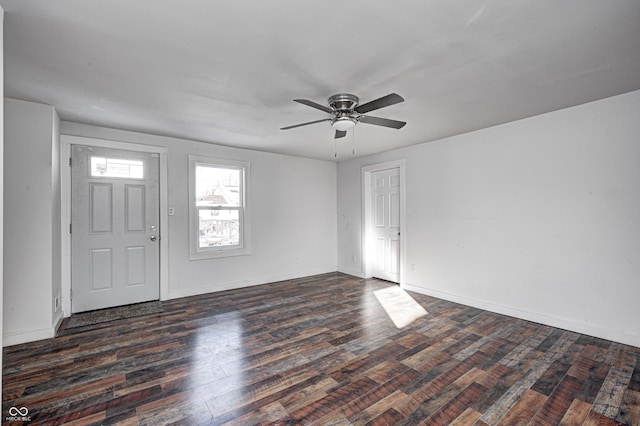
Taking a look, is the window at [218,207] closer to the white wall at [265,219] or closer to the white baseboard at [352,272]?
the white wall at [265,219]

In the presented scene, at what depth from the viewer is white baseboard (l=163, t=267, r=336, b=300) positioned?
4.54 metres

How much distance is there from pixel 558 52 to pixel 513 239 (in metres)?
2.25

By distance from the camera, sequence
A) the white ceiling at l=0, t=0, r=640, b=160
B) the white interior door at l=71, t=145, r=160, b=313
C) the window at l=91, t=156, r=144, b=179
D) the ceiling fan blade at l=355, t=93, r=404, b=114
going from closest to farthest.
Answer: the white ceiling at l=0, t=0, r=640, b=160 < the ceiling fan blade at l=355, t=93, r=404, b=114 < the white interior door at l=71, t=145, r=160, b=313 < the window at l=91, t=156, r=144, b=179

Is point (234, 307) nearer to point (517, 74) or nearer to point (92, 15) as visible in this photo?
point (92, 15)

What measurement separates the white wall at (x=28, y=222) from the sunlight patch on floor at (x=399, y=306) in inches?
148

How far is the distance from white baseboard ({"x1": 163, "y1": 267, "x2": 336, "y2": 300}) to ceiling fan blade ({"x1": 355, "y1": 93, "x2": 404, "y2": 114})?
363cm

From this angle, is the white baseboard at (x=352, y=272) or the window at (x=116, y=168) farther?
→ the white baseboard at (x=352, y=272)

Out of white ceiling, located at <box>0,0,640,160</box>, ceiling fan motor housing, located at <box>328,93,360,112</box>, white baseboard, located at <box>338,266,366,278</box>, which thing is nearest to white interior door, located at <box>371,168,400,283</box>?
white baseboard, located at <box>338,266,366,278</box>

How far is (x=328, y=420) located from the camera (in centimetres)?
189

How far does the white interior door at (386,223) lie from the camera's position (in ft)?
17.5

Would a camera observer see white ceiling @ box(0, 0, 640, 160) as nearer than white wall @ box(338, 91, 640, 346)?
Yes

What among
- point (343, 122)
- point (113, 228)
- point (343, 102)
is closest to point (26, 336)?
point (113, 228)

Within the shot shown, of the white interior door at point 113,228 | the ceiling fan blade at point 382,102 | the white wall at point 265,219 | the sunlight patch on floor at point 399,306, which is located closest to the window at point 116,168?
the white interior door at point 113,228

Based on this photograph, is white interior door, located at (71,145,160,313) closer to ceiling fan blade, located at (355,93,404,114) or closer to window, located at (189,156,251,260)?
window, located at (189,156,251,260)
